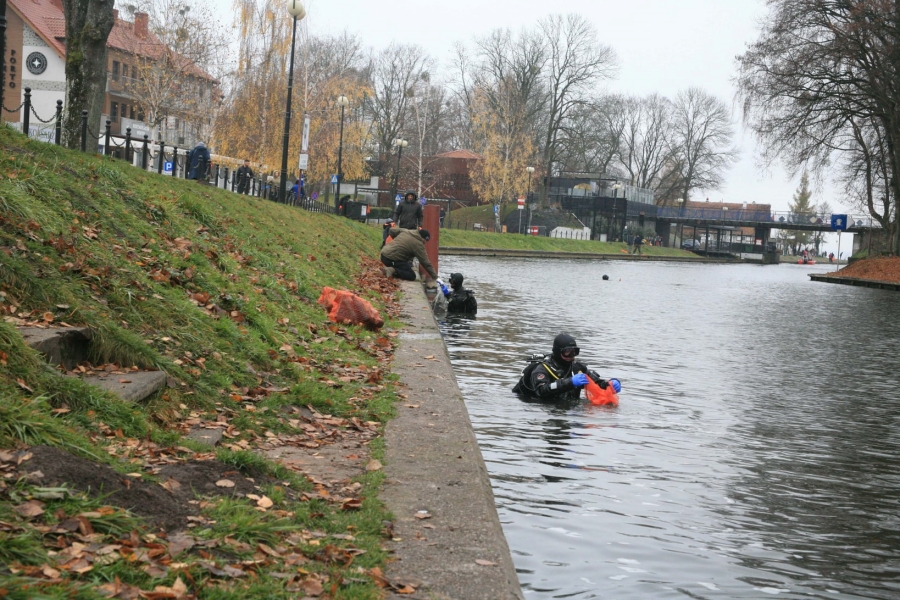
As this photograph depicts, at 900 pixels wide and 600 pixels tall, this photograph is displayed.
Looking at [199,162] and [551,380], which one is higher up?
[199,162]

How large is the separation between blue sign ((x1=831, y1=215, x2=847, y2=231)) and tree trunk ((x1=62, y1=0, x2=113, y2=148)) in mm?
79548

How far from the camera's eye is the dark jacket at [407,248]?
68.5 feet

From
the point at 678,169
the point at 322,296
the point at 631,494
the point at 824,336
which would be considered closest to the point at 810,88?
the point at 824,336

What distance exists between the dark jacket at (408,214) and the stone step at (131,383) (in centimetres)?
1563

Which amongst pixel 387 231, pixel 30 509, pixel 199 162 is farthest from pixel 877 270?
pixel 30 509

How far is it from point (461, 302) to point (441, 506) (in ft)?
48.9

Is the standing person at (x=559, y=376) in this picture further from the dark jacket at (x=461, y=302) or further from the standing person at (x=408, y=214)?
the standing person at (x=408, y=214)

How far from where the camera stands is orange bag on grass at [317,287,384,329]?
12789mm

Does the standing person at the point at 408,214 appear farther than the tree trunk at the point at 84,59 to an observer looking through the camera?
Yes

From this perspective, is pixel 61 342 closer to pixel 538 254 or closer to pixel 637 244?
pixel 538 254

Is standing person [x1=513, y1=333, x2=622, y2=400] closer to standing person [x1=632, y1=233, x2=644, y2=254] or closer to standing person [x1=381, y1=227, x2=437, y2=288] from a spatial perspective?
standing person [x1=381, y1=227, x2=437, y2=288]

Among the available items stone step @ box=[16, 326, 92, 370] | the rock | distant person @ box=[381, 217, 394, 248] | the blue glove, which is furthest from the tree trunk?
the rock

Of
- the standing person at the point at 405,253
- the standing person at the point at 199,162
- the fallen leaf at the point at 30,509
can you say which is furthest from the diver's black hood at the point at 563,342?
the standing person at the point at 199,162

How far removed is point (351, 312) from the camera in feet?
42.3
